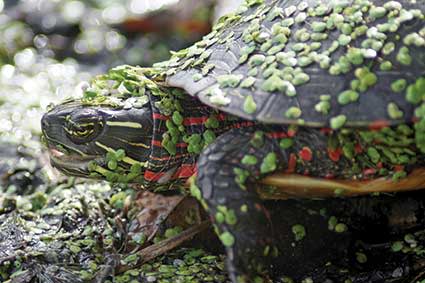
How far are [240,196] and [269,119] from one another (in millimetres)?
309

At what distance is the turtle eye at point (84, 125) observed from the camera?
3.27 meters

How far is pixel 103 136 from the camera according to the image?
329 centimetres

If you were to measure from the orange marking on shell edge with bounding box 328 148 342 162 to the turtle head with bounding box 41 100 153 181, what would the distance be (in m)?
0.81

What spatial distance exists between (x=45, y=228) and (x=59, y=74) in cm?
211

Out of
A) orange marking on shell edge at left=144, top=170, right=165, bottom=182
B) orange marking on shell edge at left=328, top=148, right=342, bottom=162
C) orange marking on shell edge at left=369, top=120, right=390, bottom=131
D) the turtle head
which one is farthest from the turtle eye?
orange marking on shell edge at left=369, top=120, right=390, bottom=131

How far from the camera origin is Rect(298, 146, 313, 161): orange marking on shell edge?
9.68 feet

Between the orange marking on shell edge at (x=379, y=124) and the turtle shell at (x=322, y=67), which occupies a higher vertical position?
the turtle shell at (x=322, y=67)

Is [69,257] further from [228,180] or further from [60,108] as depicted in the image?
[228,180]

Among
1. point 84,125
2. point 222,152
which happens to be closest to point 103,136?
point 84,125

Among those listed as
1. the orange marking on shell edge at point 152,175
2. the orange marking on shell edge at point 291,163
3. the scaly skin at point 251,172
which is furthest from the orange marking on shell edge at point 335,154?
the orange marking on shell edge at point 152,175

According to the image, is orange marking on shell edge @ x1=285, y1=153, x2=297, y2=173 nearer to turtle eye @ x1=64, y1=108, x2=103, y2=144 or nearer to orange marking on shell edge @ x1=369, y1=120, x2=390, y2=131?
orange marking on shell edge @ x1=369, y1=120, x2=390, y2=131

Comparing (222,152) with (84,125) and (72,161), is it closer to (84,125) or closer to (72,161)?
(84,125)

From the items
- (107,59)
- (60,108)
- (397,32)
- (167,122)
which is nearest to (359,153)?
(397,32)

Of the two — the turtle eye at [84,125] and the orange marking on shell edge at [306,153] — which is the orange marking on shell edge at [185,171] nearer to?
the turtle eye at [84,125]
